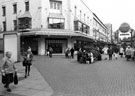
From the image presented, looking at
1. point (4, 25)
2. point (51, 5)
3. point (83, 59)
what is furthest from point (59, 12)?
point (83, 59)

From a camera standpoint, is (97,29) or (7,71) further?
(97,29)

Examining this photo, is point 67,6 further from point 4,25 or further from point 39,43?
point 4,25

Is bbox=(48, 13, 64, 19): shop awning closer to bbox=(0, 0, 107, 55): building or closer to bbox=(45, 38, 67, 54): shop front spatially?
bbox=(0, 0, 107, 55): building

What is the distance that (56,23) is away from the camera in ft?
106

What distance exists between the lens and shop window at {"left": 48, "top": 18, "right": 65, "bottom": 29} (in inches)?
1248

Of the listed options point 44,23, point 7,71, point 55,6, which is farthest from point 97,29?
point 7,71

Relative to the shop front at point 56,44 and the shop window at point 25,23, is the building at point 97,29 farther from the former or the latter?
the shop window at point 25,23

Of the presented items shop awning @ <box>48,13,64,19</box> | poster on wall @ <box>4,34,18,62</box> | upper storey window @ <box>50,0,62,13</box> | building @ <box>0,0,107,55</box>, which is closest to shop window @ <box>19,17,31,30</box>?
building @ <box>0,0,107,55</box>

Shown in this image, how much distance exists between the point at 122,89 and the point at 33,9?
90.7ft

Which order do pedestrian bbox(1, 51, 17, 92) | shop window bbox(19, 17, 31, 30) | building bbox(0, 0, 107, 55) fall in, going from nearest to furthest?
pedestrian bbox(1, 51, 17, 92) < building bbox(0, 0, 107, 55) < shop window bbox(19, 17, 31, 30)

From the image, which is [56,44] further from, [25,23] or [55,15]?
[25,23]

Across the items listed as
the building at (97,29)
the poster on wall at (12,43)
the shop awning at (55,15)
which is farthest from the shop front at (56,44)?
the building at (97,29)

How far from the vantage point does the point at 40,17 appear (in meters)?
30.9

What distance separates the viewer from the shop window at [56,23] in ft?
104
